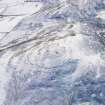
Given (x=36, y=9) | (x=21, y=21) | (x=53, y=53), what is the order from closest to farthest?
(x=53, y=53) → (x=21, y=21) → (x=36, y=9)

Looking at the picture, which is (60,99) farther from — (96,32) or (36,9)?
(36,9)

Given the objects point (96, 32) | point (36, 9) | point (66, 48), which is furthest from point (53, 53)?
point (36, 9)

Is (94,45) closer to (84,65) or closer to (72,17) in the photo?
(84,65)

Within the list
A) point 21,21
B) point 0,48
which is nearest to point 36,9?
point 21,21

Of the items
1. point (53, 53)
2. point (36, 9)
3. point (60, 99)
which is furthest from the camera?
point (36, 9)

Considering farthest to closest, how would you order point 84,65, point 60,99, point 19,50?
point 19,50 < point 84,65 < point 60,99

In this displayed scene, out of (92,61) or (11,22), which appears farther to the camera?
(11,22)
